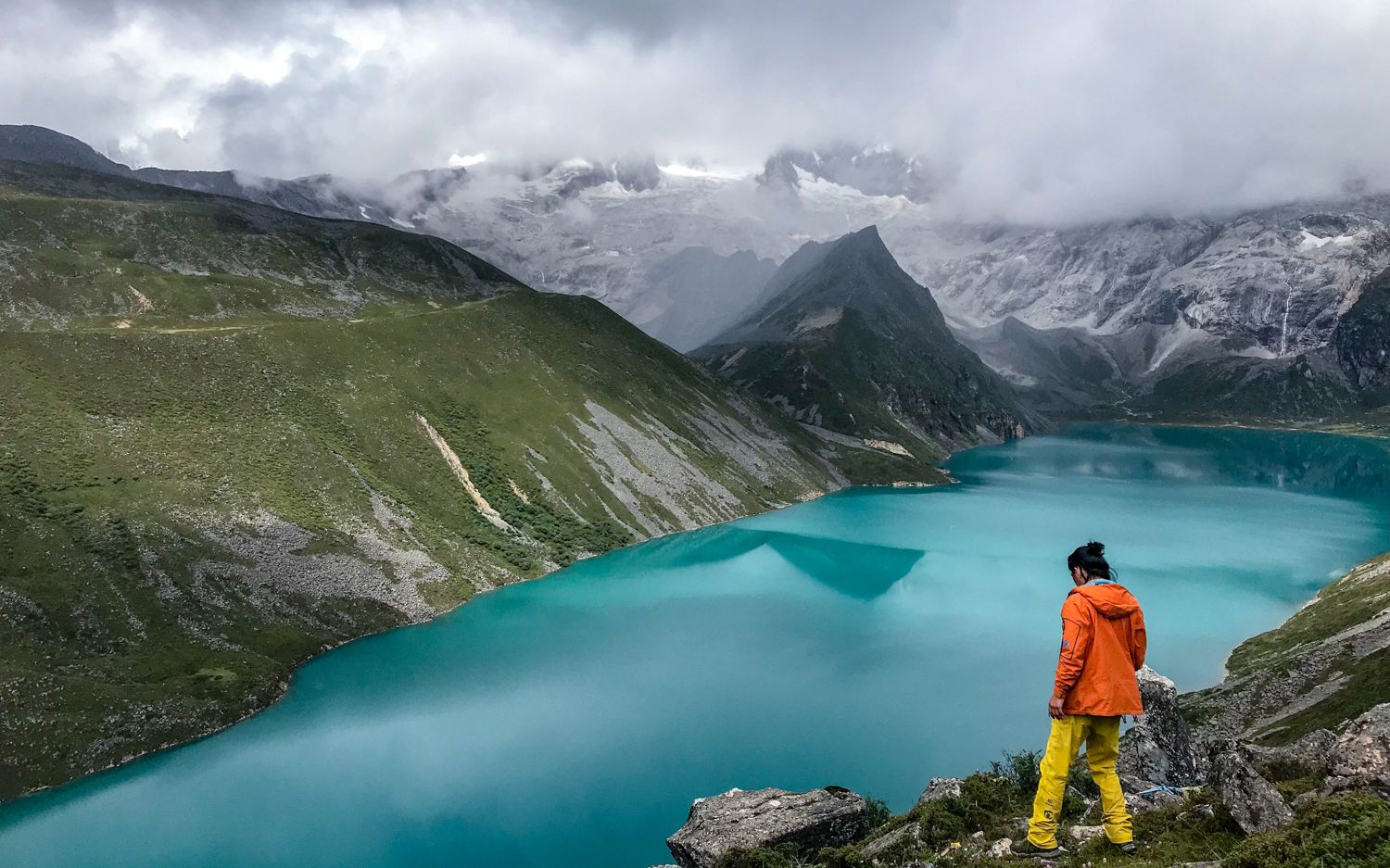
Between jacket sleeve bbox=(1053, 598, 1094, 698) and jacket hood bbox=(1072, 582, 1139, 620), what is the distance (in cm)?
20

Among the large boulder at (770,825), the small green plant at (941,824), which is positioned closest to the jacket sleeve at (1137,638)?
the small green plant at (941,824)

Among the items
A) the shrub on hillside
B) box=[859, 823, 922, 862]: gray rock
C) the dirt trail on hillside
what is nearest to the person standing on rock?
the shrub on hillside

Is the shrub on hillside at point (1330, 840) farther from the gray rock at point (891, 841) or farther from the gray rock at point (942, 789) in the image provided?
the gray rock at point (942, 789)

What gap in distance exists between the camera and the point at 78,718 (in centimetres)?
4781

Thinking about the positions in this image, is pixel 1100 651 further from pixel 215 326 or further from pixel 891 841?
pixel 215 326

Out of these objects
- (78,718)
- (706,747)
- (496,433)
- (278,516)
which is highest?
(496,433)

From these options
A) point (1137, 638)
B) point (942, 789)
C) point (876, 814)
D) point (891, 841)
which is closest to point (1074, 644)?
Result: point (1137, 638)

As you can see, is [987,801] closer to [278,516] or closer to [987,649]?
[987,649]

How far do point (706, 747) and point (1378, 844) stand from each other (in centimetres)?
3949

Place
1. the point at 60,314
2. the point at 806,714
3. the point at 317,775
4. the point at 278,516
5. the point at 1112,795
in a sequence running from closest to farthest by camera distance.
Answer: the point at 1112,795 → the point at 317,775 → the point at 806,714 → the point at 278,516 → the point at 60,314

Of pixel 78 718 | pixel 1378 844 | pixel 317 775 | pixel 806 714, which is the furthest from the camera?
pixel 806 714

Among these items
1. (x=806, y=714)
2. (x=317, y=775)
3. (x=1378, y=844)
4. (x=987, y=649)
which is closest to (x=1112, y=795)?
(x=1378, y=844)

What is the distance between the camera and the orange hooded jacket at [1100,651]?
14016 millimetres

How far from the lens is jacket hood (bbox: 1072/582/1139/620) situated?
46.0 ft
